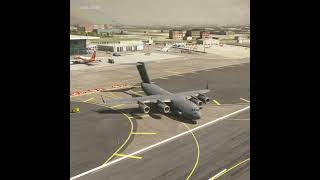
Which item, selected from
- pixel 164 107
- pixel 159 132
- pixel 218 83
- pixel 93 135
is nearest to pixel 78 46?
pixel 218 83

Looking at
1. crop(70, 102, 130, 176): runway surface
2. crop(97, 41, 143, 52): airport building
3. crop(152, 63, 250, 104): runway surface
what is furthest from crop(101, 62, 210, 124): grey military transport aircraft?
crop(97, 41, 143, 52): airport building

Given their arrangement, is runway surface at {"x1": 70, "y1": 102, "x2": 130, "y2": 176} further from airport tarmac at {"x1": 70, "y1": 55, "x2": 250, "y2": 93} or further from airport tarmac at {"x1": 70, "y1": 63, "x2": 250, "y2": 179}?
airport tarmac at {"x1": 70, "y1": 55, "x2": 250, "y2": 93}

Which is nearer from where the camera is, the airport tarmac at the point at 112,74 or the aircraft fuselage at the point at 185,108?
the aircraft fuselage at the point at 185,108

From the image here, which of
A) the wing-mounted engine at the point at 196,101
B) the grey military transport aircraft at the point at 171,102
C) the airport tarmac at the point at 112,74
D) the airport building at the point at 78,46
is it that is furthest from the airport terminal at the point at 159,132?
the airport building at the point at 78,46

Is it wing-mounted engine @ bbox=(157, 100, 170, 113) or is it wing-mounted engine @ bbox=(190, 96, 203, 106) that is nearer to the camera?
wing-mounted engine @ bbox=(157, 100, 170, 113)

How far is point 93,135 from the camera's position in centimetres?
4544

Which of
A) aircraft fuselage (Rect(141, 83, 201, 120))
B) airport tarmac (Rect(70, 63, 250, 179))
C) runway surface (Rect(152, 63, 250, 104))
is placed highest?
runway surface (Rect(152, 63, 250, 104))

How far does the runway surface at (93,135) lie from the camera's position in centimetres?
3703

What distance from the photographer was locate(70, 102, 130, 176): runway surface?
121ft

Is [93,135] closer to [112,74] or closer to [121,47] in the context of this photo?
[112,74]

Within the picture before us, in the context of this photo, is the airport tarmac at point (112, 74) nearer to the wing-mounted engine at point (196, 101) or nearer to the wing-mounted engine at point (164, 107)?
the wing-mounted engine at point (196, 101)
